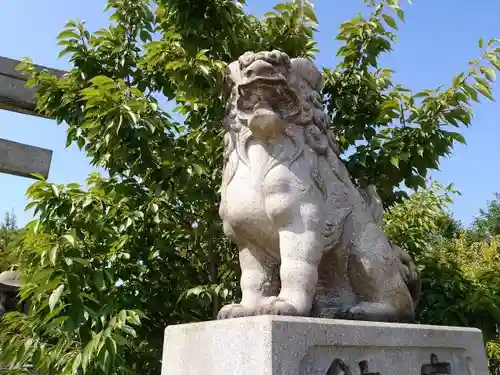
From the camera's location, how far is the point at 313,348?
1783mm

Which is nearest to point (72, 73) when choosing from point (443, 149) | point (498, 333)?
point (443, 149)

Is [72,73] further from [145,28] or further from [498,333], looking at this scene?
[498,333]

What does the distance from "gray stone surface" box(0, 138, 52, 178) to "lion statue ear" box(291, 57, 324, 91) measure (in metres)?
2.45

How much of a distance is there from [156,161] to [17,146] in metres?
1.52

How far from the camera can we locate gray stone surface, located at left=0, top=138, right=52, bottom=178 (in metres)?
3.86

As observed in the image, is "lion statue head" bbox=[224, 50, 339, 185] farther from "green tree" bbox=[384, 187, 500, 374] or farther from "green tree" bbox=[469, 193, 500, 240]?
"green tree" bbox=[469, 193, 500, 240]

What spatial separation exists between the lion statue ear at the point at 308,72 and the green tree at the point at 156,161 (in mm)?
551

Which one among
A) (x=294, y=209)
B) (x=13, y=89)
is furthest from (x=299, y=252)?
(x=13, y=89)

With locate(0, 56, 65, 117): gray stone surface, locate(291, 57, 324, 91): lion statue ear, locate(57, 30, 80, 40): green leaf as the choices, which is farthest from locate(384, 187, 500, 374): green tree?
locate(0, 56, 65, 117): gray stone surface

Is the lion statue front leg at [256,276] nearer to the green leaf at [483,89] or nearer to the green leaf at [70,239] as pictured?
the green leaf at [70,239]

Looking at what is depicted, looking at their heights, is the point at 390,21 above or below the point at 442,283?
above

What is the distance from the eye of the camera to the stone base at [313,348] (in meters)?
1.69

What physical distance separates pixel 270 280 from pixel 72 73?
2128 mm

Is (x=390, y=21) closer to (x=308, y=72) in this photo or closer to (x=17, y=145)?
(x=308, y=72)
